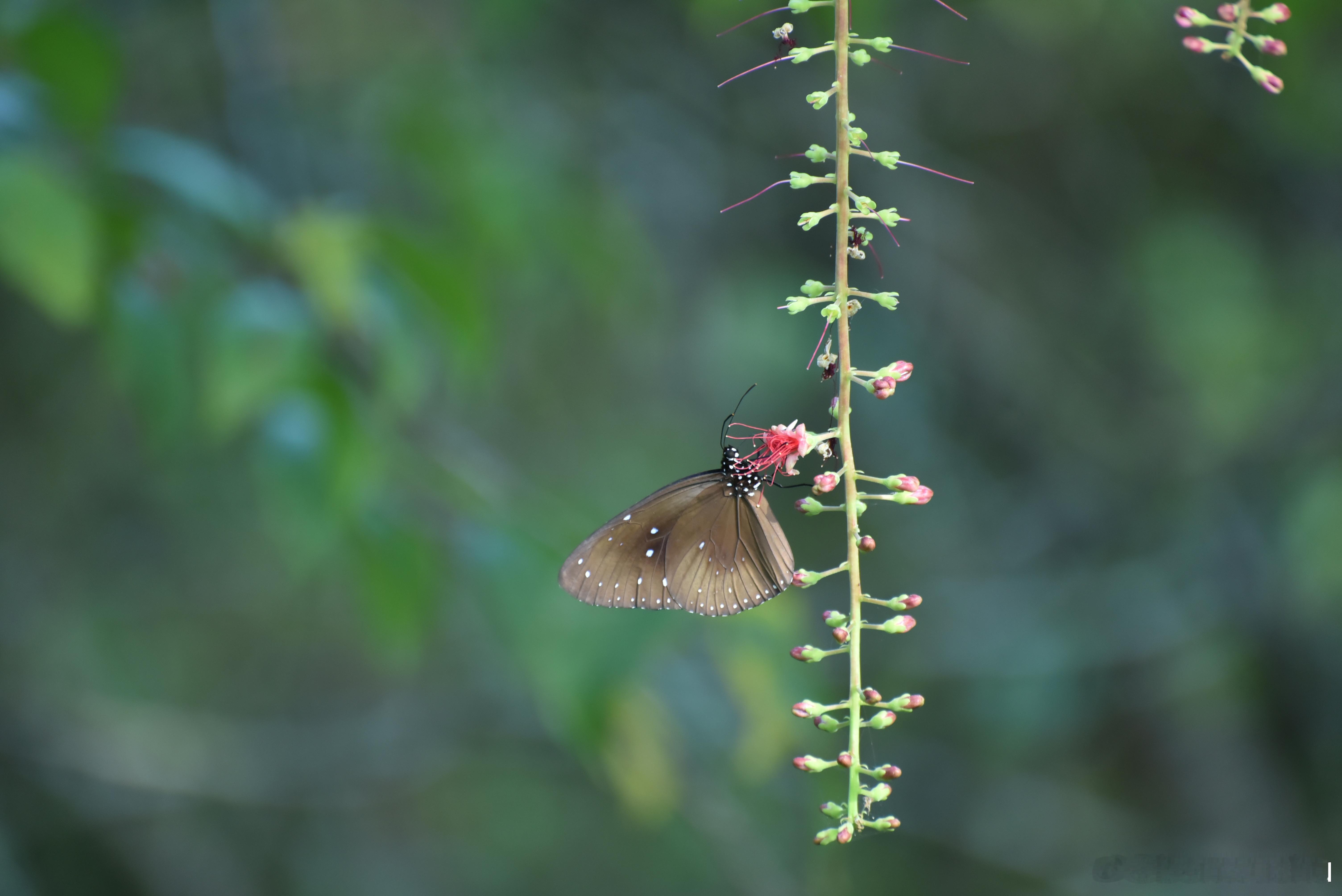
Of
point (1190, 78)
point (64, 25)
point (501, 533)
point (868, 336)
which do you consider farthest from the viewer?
point (868, 336)

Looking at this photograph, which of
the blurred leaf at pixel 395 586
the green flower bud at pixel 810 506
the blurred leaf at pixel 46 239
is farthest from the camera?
the blurred leaf at pixel 395 586

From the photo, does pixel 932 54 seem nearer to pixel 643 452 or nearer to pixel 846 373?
pixel 846 373

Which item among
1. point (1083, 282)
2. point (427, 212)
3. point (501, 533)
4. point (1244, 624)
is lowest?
point (501, 533)

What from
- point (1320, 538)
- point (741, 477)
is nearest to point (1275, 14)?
point (741, 477)

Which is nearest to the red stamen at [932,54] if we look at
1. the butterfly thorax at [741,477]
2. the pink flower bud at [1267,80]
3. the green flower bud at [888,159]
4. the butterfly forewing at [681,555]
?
the green flower bud at [888,159]

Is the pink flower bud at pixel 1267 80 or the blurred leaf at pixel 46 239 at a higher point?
the blurred leaf at pixel 46 239

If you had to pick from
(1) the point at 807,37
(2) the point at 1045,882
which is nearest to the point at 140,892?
(2) the point at 1045,882

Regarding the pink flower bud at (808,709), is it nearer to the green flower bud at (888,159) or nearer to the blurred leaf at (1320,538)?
the green flower bud at (888,159)

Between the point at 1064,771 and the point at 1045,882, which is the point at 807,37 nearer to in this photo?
the point at 1064,771
